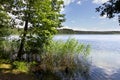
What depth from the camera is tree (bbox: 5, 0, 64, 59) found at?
56.0ft

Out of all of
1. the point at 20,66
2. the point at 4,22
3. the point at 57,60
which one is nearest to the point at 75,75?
the point at 57,60

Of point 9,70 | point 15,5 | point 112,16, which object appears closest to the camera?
point 112,16

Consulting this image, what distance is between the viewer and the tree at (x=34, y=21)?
1708cm

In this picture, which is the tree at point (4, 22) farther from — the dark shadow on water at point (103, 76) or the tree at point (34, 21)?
the dark shadow on water at point (103, 76)

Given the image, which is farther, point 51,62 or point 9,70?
point 51,62

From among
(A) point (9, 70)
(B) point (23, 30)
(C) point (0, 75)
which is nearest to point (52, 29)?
(B) point (23, 30)

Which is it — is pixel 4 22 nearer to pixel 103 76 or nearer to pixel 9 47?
pixel 9 47

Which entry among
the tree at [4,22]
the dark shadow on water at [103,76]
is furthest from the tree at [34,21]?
the dark shadow on water at [103,76]

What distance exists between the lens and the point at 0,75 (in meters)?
14.1

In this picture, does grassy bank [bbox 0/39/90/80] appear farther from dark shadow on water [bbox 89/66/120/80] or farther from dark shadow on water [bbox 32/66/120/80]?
dark shadow on water [bbox 89/66/120/80]

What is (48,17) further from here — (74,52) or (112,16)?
(112,16)

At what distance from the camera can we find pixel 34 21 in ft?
56.8

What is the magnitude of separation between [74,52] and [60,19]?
298cm

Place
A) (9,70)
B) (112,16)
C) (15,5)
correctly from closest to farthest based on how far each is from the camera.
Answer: (112,16), (9,70), (15,5)
